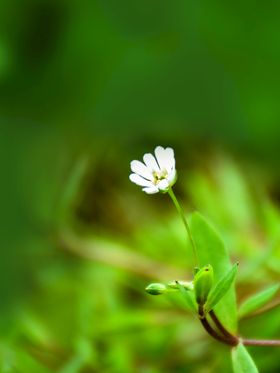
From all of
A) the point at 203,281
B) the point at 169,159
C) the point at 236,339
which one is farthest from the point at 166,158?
the point at 236,339

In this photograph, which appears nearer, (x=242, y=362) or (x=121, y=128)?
(x=242, y=362)

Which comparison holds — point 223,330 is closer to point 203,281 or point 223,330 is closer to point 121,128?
point 203,281

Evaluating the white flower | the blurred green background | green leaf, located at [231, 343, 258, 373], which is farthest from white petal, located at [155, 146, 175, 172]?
the blurred green background

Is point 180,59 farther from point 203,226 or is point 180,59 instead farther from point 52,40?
point 203,226

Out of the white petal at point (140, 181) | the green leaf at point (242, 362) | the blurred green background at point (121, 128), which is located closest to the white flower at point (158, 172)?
the white petal at point (140, 181)

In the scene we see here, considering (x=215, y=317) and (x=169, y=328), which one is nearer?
(x=215, y=317)

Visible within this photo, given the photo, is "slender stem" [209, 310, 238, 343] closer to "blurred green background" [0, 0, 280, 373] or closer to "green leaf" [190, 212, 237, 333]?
"green leaf" [190, 212, 237, 333]

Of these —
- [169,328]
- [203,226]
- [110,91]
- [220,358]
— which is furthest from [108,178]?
[203,226]
